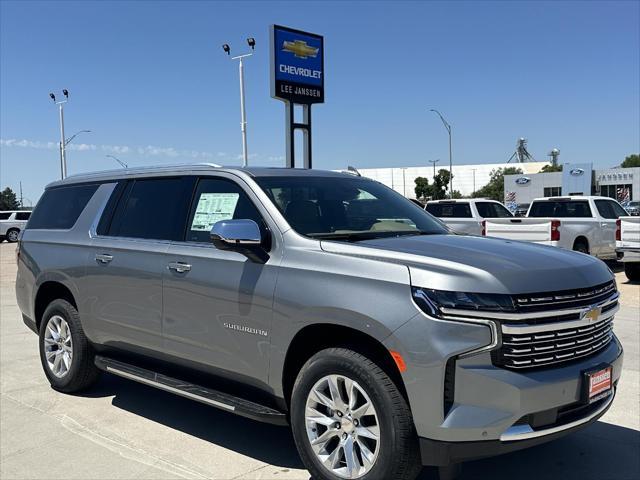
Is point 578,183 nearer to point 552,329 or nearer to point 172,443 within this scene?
point 172,443

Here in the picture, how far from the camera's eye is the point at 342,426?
343 cm

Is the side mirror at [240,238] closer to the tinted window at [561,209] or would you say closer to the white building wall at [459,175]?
the tinted window at [561,209]

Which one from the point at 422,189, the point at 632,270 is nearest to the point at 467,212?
the point at 632,270

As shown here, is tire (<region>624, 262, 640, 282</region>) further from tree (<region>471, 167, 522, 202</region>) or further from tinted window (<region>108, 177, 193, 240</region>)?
tree (<region>471, 167, 522, 202</region>)

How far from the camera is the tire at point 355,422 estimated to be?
3.14 metres

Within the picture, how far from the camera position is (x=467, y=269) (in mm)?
3123

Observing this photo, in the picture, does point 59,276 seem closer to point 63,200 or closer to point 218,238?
point 63,200

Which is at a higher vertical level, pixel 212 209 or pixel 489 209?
pixel 212 209

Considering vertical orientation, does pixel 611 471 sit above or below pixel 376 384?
below

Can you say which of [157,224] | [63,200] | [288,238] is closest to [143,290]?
[157,224]

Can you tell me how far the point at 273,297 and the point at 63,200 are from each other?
3227 millimetres

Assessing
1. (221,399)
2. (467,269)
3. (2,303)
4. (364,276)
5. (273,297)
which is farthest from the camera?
(2,303)

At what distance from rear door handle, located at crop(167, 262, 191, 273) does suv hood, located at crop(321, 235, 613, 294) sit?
1.15 m

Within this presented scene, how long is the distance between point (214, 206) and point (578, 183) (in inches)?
2871
